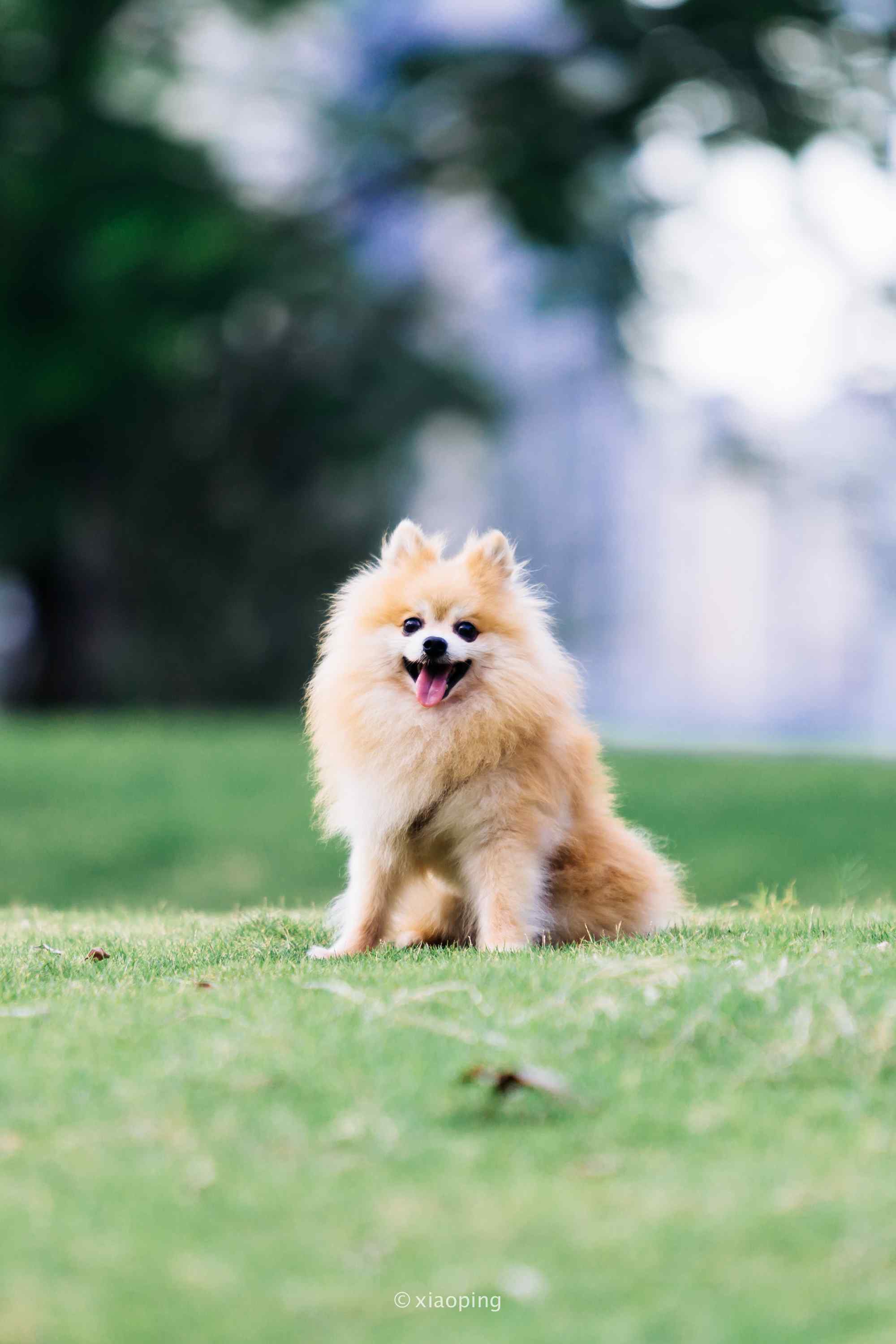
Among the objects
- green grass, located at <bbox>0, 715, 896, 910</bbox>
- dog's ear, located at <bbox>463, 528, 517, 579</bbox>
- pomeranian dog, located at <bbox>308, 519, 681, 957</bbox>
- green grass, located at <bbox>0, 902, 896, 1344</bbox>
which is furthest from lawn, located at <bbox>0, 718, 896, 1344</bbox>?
green grass, located at <bbox>0, 715, 896, 910</bbox>

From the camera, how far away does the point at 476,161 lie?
1550cm

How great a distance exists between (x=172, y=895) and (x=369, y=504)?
10.4m

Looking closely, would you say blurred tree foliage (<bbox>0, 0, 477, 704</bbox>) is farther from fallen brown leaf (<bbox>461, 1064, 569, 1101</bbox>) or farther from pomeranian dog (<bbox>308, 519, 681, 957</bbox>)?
fallen brown leaf (<bbox>461, 1064, 569, 1101</bbox>)

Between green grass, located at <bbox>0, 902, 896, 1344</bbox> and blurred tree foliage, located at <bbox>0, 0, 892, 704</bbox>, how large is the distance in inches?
467

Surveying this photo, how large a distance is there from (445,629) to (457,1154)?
2373 mm

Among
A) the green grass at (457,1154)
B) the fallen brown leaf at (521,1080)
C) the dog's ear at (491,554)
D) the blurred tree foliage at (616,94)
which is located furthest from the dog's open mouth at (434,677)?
the blurred tree foliage at (616,94)

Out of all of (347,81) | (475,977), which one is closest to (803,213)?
(347,81)

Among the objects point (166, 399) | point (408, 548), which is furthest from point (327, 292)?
point (408, 548)

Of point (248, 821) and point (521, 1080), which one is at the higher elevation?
point (248, 821)

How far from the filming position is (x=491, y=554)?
5.25m

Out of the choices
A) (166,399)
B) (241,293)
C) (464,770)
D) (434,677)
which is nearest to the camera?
(464,770)

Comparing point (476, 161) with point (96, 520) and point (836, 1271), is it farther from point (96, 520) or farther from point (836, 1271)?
point (836, 1271)

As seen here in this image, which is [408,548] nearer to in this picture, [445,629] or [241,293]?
[445,629]

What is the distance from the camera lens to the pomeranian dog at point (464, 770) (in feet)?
16.1
